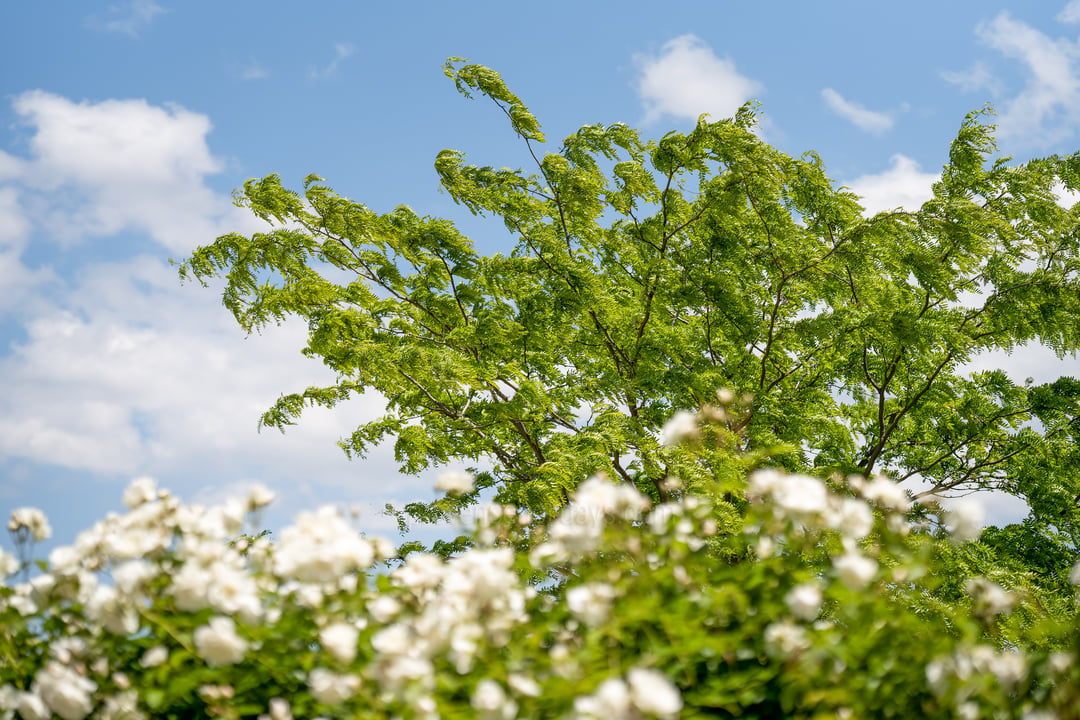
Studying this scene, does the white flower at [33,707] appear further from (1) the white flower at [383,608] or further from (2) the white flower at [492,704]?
(2) the white flower at [492,704]

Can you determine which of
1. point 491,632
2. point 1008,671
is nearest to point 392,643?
point 491,632

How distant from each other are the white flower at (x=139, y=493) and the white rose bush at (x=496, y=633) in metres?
0.18

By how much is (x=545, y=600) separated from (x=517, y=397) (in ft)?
20.0

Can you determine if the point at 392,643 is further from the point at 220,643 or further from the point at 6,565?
the point at 6,565

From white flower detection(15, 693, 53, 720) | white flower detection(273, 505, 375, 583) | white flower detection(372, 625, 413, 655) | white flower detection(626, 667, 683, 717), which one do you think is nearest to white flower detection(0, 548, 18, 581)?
white flower detection(15, 693, 53, 720)

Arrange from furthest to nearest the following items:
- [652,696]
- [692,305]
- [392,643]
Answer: [692,305] → [392,643] → [652,696]

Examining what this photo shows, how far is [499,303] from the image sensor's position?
10125 millimetres

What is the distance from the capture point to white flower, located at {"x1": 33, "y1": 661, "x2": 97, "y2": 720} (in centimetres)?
275

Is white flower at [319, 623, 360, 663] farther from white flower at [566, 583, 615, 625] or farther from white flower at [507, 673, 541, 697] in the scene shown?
white flower at [566, 583, 615, 625]

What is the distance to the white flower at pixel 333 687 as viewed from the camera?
94.1 inches

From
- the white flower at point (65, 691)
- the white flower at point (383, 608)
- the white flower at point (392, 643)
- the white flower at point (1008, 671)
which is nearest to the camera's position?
the white flower at point (392, 643)

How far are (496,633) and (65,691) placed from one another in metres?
1.44

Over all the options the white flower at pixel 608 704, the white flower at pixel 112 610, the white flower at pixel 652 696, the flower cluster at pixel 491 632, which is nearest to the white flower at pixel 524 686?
the flower cluster at pixel 491 632

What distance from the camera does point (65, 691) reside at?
2.74m
